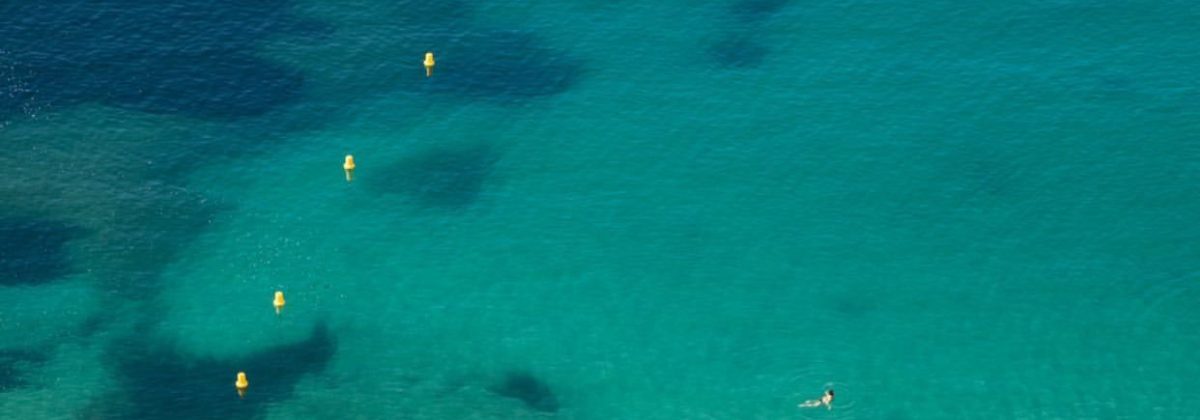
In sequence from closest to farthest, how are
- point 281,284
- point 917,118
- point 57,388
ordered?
point 57,388 < point 281,284 < point 917,118

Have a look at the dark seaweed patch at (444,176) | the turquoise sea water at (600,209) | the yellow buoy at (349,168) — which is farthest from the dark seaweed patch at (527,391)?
the yellow buoy at (349,168)

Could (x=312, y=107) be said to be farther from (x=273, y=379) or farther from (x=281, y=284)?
(x=273, y=379)

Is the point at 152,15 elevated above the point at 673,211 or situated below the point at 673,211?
above

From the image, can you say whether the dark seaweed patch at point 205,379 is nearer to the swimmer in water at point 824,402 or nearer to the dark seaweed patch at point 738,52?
the swimmer in water at point 824,402

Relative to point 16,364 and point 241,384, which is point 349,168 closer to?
point 241,384

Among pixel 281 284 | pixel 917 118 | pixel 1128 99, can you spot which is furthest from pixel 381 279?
pixel 1128 99

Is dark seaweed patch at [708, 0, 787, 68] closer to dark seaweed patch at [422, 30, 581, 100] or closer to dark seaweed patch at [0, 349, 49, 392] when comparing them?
dark seaweed patch at [422, 30, 581, 100]

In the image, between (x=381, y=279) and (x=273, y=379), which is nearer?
(x=273, y=379)
